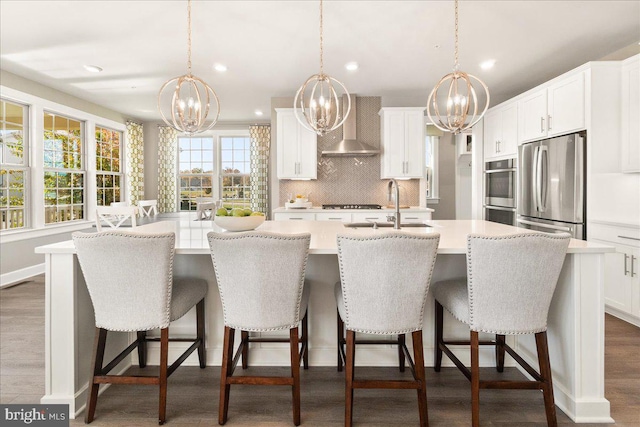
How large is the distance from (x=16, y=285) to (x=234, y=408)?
13.5ft

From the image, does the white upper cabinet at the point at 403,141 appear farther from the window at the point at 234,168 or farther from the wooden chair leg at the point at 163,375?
the wooden chair leg at the point at 163,375

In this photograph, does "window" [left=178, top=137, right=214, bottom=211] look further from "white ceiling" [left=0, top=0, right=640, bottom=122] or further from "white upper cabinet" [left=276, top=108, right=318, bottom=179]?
"white upper cabinet" [left=276, top=108, right=318, bottom=179]

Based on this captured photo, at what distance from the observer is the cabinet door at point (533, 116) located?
13.8ft

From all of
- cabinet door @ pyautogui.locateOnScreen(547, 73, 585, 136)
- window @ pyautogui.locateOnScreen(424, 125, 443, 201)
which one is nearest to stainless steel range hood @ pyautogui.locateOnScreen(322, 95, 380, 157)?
cabinet door @ pyautogui.locateOnScreen(547, 73, 585, 136)

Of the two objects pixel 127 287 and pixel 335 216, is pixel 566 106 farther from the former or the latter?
pixel 127 287

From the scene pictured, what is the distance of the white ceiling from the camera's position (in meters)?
3.03

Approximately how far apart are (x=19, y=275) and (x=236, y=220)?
14.0ft

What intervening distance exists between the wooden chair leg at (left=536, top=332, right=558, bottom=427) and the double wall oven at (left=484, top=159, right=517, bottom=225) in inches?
129

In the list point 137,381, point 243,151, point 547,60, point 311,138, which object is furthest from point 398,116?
point 137,381

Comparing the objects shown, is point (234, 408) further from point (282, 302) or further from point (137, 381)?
point (282, 302)

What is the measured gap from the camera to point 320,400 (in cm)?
205

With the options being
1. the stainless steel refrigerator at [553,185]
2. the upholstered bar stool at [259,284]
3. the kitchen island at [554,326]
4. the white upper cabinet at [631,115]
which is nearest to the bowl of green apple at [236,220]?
the kitchen island at [554,326]

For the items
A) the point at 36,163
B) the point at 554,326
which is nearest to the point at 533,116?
the point at 554,326

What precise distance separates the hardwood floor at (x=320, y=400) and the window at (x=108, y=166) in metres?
4.55
